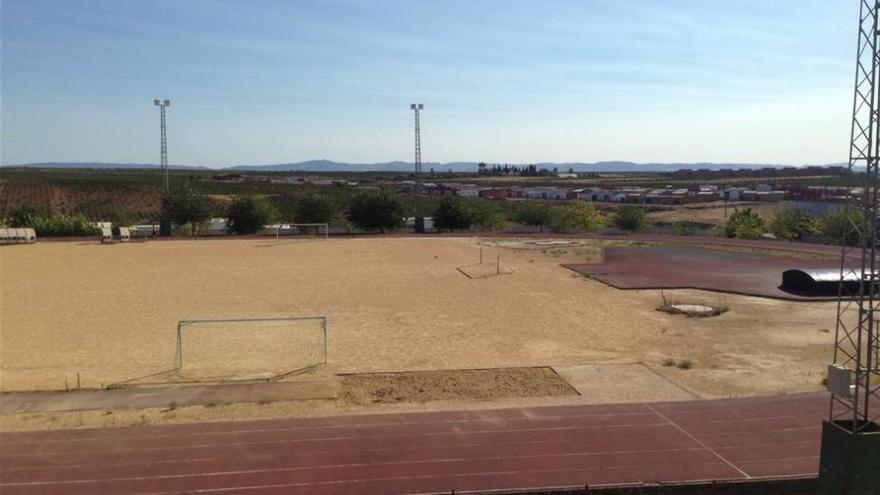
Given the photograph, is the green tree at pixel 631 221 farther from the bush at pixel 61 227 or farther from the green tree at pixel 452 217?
the bush at pixel 61 227

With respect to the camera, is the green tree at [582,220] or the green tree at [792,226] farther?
the green tree at [582,220]

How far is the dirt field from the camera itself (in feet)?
64.4

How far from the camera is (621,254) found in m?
45.3

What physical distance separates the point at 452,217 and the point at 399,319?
3723 centimetres

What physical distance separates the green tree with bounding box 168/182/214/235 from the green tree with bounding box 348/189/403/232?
1314cm

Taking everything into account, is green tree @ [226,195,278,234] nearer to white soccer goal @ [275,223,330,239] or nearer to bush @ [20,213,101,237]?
white soccer goal @ [275,223,330,239]

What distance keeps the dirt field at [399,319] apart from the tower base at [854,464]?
20.2 ft

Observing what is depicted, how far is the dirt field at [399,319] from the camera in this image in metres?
19.6

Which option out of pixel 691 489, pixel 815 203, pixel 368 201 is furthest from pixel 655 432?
pixel 815 203

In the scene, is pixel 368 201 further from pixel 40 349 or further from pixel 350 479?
pixel 350 479

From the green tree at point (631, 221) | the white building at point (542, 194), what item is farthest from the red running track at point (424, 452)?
the white building at point (542, 194)

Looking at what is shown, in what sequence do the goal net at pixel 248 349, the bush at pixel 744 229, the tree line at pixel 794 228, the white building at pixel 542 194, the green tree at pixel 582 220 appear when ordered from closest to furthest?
the goal net at pixel 248 349 < the tree line at pixel 794 228 < the bush at pixel 744 229 < the green tree at pixel 582 220 < the white building at pixel 542 194

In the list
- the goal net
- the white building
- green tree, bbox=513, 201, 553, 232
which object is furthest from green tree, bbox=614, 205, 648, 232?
the white building

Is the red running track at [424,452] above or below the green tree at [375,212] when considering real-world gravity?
A: below
